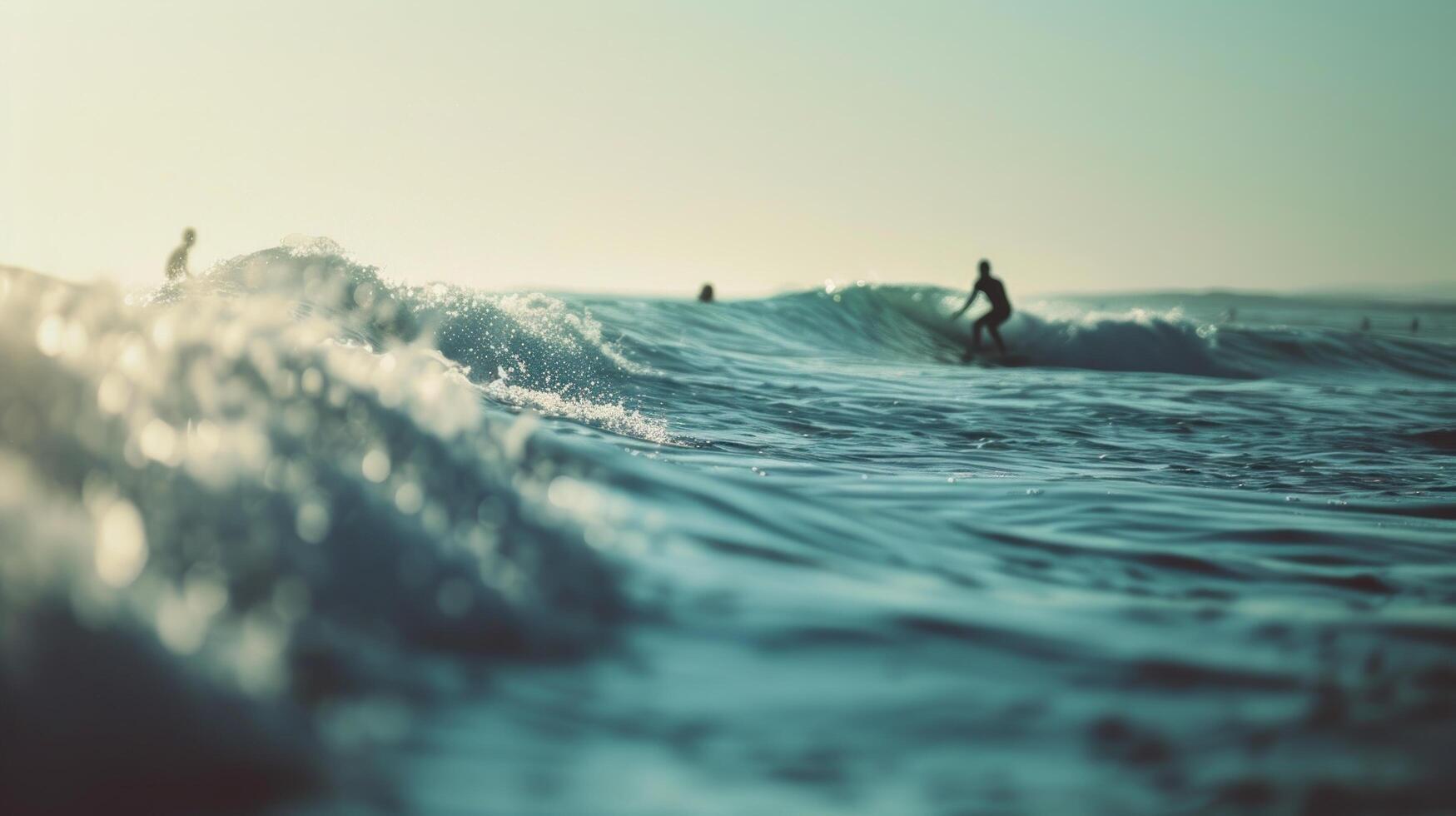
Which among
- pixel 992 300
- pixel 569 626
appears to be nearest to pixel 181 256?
pixel 992 300

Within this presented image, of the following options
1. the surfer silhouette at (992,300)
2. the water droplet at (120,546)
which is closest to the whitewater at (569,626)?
the water droplet at (120,546)

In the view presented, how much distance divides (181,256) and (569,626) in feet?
52.4

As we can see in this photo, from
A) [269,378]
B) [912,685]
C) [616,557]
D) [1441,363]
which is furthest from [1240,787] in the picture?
[1441,363]

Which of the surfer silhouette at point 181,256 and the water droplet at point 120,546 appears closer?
the water droplet at point 120,546

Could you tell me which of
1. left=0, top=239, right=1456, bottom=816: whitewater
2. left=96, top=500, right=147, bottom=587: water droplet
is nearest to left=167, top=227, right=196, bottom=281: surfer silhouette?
left=0, top=239, right=1456, bottom=816: whitewater

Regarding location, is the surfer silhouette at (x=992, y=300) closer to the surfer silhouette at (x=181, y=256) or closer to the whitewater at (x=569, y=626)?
the surfer silhouette at (x=181, y=256)

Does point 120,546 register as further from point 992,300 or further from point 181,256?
point 992,300

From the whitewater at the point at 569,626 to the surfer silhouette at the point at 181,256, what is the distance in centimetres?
1391

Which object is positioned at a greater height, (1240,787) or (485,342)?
(485,342)

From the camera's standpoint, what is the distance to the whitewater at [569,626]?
4.55 feet

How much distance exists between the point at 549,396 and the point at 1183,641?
6.59 m

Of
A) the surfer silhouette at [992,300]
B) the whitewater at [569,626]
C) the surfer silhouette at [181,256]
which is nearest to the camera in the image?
the whitewater at [569,626]

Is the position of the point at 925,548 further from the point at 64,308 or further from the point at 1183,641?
the point at 64,308

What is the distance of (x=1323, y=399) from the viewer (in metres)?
11.9
